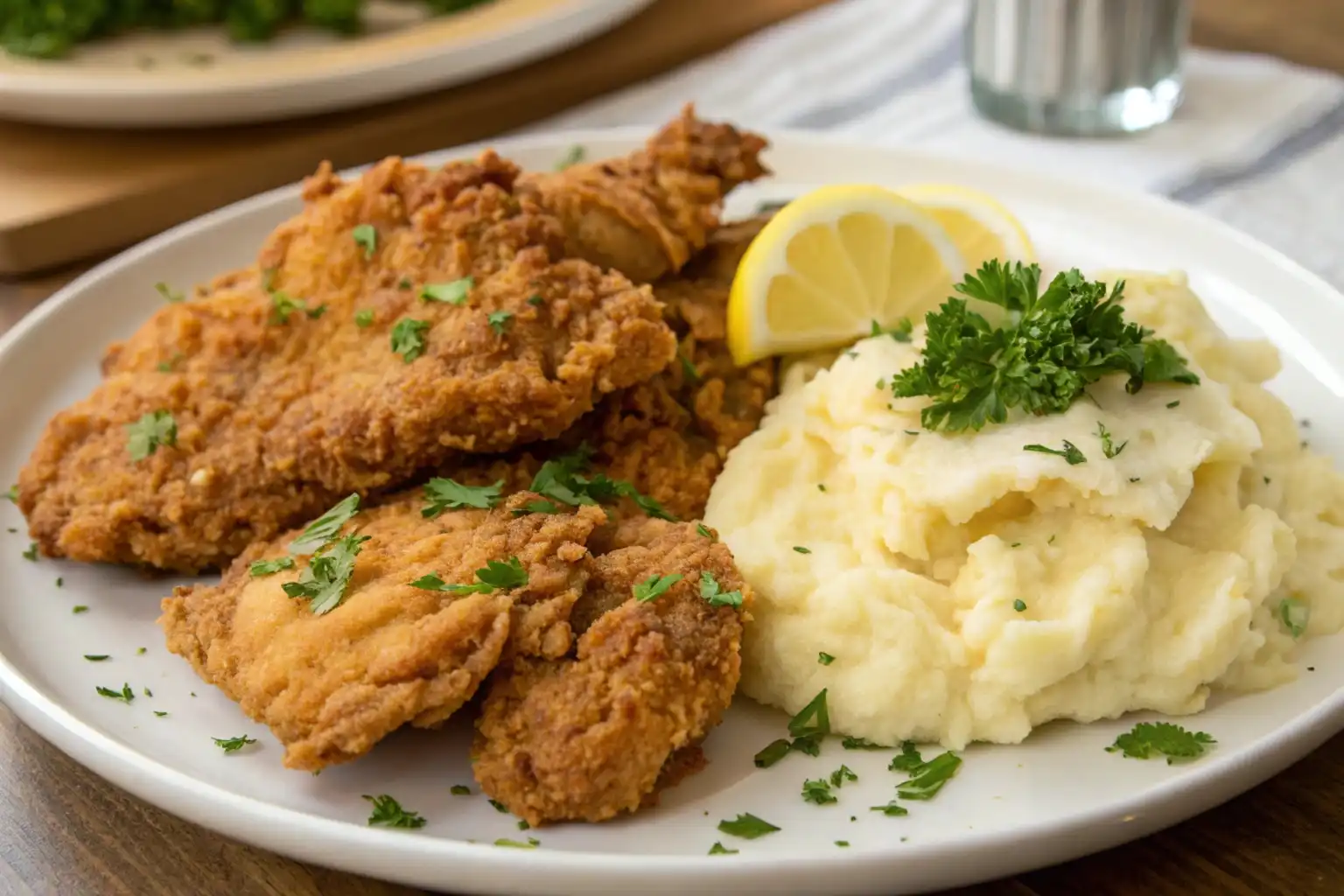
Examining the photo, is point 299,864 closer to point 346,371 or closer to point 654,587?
point 654,587

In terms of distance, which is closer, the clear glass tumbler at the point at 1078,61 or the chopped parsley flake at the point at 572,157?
the chopped parsley flake at the point at 572,157

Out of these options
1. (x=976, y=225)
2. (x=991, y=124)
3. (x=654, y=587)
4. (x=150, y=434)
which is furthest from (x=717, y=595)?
(x=991, y=124)

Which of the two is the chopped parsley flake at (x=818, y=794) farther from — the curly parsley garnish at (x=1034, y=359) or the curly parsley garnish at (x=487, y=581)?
the curly parsley garnish at (x=1034, y=359)

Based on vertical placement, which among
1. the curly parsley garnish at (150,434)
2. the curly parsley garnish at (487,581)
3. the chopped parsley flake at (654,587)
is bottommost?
the chopped parsley flake at (654,587)

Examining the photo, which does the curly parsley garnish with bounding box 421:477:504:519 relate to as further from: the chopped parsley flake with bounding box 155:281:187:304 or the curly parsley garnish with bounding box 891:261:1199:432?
the chopped parsley flake with bounding box 155:281:187:304

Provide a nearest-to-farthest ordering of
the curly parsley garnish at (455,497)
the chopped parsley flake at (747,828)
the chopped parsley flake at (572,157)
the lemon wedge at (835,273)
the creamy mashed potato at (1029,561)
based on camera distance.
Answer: the chopped parsley flake at (747,828)
the creamy mashed potato at (1029,561)
the curly parsley garnish at (455,497)
the lemon wedge at (835,273)
the chopped parsley flake at (572,157)

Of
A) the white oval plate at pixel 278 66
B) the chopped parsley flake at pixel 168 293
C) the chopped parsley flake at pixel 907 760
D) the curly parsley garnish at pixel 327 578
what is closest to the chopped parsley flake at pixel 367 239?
the chopped parsley flake at pixel 168 293

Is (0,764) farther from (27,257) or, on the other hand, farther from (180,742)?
(27,257)

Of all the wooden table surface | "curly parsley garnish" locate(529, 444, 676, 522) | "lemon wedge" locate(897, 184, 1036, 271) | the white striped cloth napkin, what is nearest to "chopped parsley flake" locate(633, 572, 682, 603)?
"curly parsley garnish" locate(529, 444, 676, 522)
